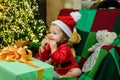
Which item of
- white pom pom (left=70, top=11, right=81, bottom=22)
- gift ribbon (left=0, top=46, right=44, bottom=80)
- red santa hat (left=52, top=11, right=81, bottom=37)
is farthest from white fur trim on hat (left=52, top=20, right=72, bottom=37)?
gift ribbon (left=0, top=46, right=44, bottom=80)

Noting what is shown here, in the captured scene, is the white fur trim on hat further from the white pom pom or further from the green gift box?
the green gift box

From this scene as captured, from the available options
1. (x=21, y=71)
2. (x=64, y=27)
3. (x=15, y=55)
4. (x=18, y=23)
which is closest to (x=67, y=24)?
(x=64, y=27)

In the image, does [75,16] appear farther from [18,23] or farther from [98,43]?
[18,23]

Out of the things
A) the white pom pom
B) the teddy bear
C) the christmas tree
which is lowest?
the christmas tree

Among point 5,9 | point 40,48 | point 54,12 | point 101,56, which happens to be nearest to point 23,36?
point 5,9

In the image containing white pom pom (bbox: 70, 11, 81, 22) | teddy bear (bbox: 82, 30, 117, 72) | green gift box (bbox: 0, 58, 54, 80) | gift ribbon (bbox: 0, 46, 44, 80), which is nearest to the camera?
green gift box (bbox: 0, 58, 54, 80)

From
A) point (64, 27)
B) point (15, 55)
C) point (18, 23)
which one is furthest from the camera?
point (18, 23)

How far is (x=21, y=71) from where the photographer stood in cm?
121

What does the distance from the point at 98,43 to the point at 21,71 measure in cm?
69

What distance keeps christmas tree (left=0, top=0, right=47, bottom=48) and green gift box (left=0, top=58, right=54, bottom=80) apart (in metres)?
1.47

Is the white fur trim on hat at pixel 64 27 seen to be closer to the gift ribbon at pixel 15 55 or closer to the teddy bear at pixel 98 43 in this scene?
the teddy bear at pixel 98 43

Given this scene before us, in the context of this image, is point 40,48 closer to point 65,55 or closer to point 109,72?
point 65,55

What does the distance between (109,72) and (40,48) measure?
694 mm

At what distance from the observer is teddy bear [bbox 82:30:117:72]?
1.61 metres
